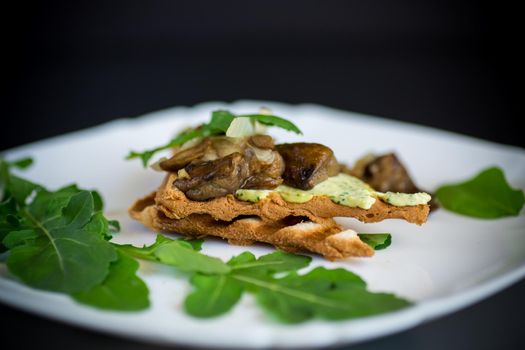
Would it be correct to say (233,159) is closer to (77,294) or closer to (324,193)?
(324,193)

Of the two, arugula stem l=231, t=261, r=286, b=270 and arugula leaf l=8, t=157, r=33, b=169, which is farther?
arugula leaf l=8, t=157, r=33, b=169

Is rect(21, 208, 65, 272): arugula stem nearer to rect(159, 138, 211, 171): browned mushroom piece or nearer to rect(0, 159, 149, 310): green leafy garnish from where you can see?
rect(0, 159, 149, 310): green leafy garnish

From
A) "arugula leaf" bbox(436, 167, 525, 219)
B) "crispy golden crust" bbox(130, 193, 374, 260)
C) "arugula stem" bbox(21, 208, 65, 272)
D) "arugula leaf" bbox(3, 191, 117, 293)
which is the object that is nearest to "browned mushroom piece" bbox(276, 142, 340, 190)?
"crispy golden crust" bbox(130, 193, 374, 260)

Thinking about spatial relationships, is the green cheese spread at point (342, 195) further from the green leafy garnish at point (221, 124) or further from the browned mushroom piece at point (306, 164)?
the green leafy garnish at point (221, 124)

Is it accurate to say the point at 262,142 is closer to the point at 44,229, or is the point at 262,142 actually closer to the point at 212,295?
the point at 212,295

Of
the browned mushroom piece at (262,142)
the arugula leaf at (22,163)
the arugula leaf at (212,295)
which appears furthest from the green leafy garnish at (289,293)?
the arugula leaf at (22,163)

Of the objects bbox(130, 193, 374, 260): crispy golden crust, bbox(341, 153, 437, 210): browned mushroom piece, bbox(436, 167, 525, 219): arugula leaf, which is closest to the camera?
bbox(130, 193, 374, 260): crispy golden crust
